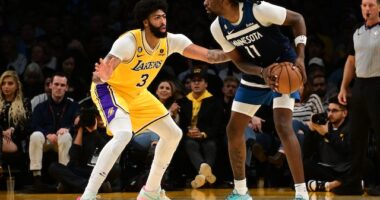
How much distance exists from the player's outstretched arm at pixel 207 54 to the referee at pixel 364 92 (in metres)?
2.18

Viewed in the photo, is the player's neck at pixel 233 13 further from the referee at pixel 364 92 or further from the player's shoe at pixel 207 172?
the player's shoe at pixel 207 172

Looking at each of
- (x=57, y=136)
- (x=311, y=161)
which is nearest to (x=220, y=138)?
(x=311, y=161)

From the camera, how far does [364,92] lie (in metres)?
9.47

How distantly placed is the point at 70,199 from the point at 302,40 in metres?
3.64

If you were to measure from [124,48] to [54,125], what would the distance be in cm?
393

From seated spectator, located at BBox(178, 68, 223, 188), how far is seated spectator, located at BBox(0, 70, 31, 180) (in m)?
2.23

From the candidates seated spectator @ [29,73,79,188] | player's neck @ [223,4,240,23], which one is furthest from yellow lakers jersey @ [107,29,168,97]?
seated spectator @ [29,73,79,188]

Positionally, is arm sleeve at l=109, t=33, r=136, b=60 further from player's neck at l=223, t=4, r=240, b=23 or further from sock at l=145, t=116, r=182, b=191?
player's neck at l=223, t=4, r=240, b=23

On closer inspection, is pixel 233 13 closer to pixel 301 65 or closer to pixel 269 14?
pixel 269 14

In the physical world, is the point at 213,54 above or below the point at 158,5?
below

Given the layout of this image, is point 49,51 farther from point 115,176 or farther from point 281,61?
point 281,61

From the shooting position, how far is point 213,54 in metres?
8.15

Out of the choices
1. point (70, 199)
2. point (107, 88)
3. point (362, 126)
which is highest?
point (107, 88)

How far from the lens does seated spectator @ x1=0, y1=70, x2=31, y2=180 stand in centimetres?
1129
